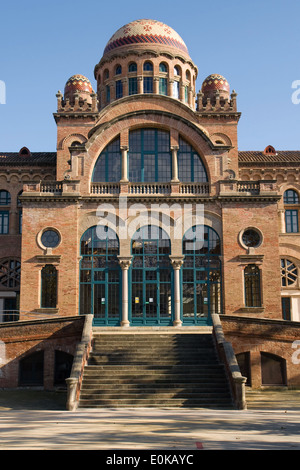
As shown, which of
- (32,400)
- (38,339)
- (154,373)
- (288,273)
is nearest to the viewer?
(154,373)

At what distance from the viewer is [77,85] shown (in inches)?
1748

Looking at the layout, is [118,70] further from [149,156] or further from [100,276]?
[100,276]

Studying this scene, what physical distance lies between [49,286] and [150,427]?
667 inches

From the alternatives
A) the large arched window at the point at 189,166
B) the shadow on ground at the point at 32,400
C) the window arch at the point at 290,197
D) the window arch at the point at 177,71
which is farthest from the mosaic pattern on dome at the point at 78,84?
the shadow on ground at the point at 32,400

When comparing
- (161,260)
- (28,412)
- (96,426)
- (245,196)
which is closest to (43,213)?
(161,260)

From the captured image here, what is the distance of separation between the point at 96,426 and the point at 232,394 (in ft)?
23.5

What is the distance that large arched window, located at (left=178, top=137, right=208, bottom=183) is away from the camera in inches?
1320

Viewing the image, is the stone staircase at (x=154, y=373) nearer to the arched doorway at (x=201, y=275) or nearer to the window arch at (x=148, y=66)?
the arched doorway at (x=201, y=275)

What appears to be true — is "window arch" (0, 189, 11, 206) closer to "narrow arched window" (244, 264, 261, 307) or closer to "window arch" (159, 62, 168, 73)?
"window arch" (159, 62, 168, 73)

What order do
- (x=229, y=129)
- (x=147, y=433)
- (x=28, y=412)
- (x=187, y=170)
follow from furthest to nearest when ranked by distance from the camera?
(x=229, y=129)
(x=187, y=170)
(x=28, y=412)
(x=147, y=433)

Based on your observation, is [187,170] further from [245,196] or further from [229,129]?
[229,129]

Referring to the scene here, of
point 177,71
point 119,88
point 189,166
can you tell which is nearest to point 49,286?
point 189,166

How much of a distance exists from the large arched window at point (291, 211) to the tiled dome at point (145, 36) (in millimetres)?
14719

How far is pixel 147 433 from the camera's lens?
14430mm
